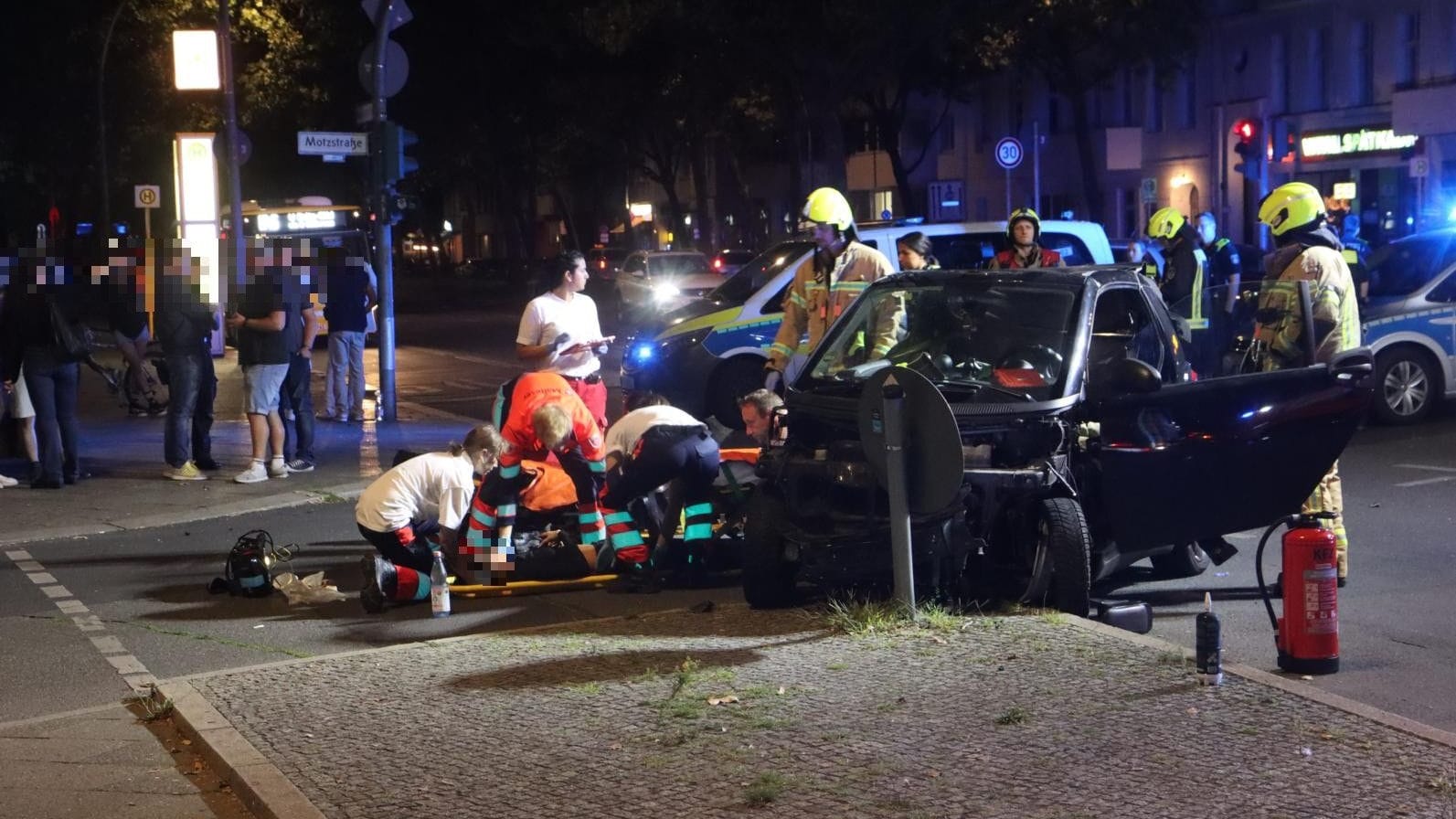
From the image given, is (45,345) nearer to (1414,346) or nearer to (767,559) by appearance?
(767,559)

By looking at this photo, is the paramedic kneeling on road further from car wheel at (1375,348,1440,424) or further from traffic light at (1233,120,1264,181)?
traffic light at (1233,120,1264,181)

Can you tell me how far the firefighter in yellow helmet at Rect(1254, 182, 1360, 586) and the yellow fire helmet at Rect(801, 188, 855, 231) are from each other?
2.40 m

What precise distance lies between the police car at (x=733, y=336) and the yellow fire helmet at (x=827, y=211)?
17.0 ft

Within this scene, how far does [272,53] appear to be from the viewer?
41.2 meters

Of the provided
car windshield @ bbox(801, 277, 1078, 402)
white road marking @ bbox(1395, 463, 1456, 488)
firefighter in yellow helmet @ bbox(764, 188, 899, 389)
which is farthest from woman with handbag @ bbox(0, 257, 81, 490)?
white road marking @ bbox(1395, 463, 1456, 488)

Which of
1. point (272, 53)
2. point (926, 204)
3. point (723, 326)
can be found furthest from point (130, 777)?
point (926, 204)

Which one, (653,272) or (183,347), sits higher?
(653,272)

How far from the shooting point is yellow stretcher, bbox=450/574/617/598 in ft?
30.2

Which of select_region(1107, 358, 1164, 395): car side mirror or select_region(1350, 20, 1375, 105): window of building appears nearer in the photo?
select_region(1107, 358, 1164, 395): car side mirror

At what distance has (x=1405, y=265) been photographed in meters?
16.1

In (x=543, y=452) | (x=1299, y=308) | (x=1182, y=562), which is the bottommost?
(x=1182, y=562)

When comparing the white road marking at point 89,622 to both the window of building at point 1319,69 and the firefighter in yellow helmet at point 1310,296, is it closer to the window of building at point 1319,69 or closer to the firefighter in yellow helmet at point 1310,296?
the firefighter in yellow helmet at point 1310,296

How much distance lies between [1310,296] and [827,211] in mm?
2856

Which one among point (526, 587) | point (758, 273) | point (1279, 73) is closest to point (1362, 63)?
point (1279, 73)
